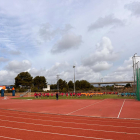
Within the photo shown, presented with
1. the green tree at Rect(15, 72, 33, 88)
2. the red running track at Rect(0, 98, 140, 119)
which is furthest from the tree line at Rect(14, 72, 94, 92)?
the red running track at Rect(0, 98, 140, 119)

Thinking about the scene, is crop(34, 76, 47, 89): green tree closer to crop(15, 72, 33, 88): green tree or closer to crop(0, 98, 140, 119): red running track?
Answer: crop(15, 72, 33, 88): green tree

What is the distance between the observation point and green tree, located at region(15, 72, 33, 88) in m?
73.9

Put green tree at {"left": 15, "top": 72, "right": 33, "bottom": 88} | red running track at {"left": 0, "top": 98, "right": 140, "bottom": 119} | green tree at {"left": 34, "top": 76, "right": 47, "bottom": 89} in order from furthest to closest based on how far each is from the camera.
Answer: green tree at {"left": 34, "top": 76, "right": 47, "bottom": 89} < green tree at {"left": 15, "top": 72, "right": 33, "bottom": 88} < red running track at {"left": 0, "top": 98, "right": 140, "bottom": 119}

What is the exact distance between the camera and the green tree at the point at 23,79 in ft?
243

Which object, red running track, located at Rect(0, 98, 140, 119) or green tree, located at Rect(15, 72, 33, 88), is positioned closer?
red running track, located at Rect(0, 98, 140, 119)

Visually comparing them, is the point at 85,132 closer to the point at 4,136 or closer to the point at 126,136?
the point at 126,136

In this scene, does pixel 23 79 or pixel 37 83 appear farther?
pixel 37 83

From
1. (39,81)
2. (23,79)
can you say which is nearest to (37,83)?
(39,81)

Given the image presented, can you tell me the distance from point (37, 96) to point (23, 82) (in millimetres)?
36752

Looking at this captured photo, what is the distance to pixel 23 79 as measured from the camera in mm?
75562

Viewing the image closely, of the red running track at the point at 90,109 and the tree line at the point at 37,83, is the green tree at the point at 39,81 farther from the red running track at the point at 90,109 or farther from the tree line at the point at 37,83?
the red running track at the point at 90,109

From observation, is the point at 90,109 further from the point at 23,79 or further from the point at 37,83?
the point at 37,83

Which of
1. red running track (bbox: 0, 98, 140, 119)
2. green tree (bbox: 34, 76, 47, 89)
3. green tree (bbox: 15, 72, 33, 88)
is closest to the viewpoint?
red running track (bbox: 0, 98, 140, 119)

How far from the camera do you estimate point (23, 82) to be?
73.7m
